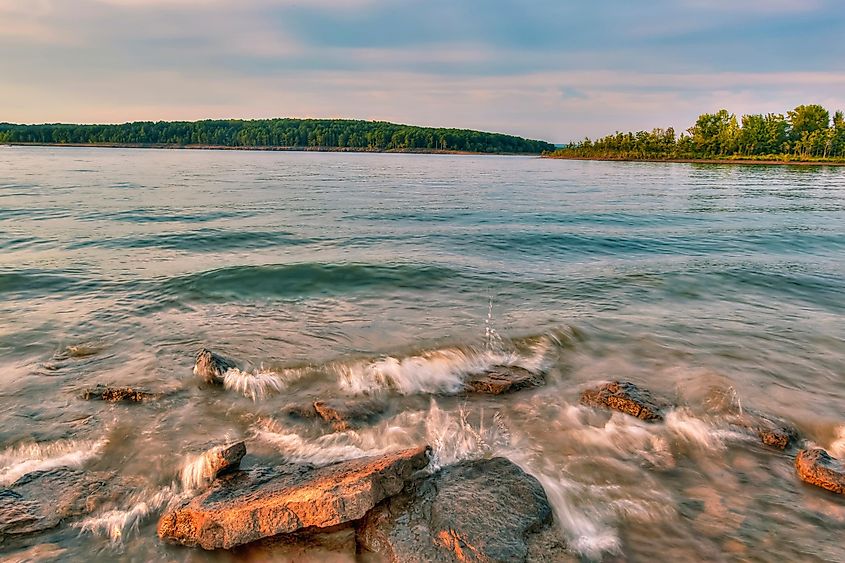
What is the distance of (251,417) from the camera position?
757 cm

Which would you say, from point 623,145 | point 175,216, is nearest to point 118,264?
point 175,216

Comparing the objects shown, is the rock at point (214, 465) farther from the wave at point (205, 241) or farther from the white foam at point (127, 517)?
the wave at point (205, 241)

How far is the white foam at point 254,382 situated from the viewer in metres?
8.36

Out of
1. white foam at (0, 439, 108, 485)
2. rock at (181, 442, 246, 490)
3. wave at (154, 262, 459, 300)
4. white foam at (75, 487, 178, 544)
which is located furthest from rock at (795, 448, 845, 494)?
wave at (154, 262, 459, 300)

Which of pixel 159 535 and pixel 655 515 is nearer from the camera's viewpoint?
pixel 159 535

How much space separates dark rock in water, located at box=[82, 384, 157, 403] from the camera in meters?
7.85

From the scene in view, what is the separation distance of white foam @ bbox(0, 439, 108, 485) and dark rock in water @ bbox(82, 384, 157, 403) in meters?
1.11

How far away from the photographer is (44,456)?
645cm

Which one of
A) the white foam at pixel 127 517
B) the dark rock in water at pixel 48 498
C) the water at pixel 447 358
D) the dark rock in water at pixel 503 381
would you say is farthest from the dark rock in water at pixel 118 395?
the dark rock in water at pixel 503 381

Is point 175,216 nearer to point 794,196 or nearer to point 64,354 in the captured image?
point 64,354

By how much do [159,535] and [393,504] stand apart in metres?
2.32

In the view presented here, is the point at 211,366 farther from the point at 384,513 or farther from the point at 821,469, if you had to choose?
the point at 821,469

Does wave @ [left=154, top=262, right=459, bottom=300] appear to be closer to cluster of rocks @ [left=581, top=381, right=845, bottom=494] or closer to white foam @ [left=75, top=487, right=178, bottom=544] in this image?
cluster of rocks @ [left=581, top=381, right=845, bottom=494]

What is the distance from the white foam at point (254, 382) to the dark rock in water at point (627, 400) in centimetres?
506
